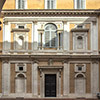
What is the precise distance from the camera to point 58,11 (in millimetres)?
25516

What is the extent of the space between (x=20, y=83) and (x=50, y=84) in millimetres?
2952

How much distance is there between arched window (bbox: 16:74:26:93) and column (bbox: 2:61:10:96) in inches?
34.3

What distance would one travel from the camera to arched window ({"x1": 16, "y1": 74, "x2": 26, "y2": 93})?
25.5m

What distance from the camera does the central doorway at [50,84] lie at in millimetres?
25670

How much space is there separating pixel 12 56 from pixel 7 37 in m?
2.00

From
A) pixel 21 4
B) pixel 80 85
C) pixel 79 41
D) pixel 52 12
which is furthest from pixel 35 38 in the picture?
pixel 80 85

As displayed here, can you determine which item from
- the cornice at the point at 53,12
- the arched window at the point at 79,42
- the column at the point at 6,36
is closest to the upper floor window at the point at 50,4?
the cornice at the point at 53,12

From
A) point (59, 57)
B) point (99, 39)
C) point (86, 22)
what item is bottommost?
point (59, 57)

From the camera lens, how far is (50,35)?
1024 inches

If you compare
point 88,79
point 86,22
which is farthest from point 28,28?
point 88,79

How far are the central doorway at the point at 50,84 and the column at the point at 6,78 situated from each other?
372 cm

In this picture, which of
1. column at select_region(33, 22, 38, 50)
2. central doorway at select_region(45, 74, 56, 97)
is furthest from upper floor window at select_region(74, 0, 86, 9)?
central doorway at select_region(45, 74, 56, 97)

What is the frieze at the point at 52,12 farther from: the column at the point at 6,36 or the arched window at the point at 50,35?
the arched window at the point at 50,35

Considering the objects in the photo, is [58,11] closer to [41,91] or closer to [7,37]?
[7,37]
